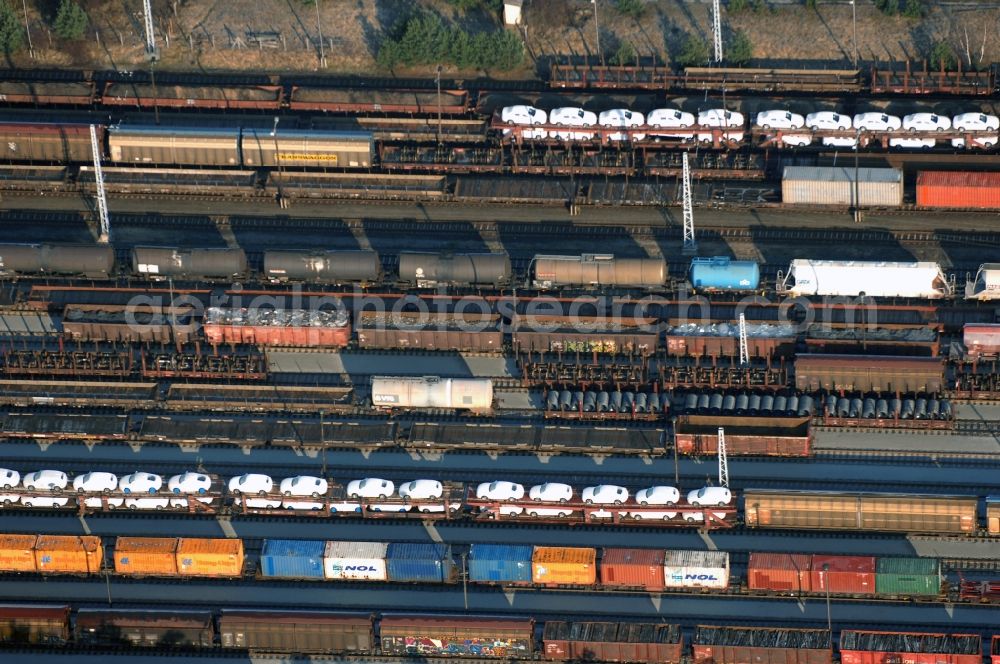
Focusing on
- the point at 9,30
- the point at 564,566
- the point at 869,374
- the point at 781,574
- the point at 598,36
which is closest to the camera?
the point at 781,574

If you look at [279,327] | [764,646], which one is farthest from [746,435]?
[279,327]

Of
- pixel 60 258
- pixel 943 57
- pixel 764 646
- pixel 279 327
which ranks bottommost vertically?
pixel 764 646

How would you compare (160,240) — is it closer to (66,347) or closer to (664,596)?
(66,347)

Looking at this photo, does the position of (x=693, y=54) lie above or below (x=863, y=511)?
above

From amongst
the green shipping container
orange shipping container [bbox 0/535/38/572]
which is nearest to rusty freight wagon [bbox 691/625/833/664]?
the green shipping container

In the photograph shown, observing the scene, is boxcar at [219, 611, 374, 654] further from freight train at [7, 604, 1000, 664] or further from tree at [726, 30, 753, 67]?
tree at [726, 30, 753, 67]

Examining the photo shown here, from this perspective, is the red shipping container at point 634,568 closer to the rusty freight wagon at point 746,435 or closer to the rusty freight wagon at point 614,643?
the rusty freight wagon at point 614,643

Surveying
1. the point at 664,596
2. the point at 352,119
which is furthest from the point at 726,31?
the point at 664,596

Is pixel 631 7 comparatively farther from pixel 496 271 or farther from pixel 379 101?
pixel 496 271
